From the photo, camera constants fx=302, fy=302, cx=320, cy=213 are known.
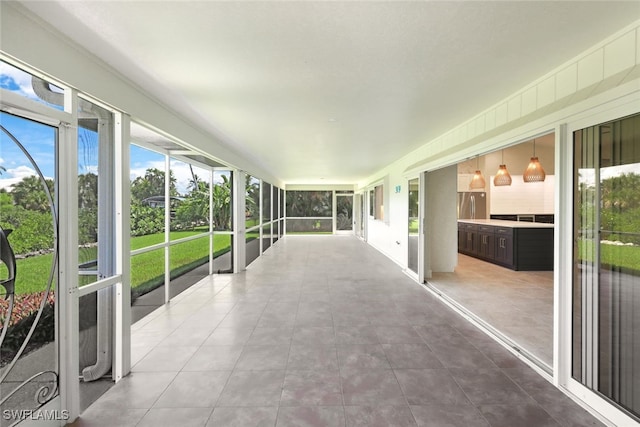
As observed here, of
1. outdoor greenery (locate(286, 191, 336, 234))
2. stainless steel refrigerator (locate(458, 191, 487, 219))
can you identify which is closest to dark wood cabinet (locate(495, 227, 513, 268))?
stainless steel refrigerator (locate(458, 191, 487, 219))

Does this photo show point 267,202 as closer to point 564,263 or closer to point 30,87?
point 30,87

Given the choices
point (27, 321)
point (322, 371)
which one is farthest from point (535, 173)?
point (27, 321)

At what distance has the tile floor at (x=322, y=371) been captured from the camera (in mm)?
2211

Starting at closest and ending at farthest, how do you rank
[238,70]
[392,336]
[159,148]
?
[238,70]
[392,336]
[159,148]

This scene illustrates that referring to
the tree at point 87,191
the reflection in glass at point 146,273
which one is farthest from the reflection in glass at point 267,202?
the tree at point 87,191

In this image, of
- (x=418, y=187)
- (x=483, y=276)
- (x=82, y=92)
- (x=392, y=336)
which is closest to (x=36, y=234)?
(x=82, y=92)

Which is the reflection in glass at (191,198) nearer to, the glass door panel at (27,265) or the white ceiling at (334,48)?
the white ceiling at (334,48)

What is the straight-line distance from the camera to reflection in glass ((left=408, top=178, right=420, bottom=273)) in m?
6.19

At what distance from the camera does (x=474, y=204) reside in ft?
35.6

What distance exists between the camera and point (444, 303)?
188 inches

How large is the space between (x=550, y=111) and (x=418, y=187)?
3539mm

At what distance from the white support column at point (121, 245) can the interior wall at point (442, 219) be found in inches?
229

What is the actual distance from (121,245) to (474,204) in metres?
10.9

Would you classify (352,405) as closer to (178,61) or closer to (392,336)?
(392,336)
